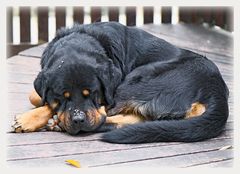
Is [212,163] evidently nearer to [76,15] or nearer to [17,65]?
[17,65]

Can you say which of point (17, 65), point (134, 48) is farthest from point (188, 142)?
point (17, 65)

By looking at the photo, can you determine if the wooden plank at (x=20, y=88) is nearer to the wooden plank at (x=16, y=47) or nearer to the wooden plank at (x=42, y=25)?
the wooden plank at (x=16, y=47)

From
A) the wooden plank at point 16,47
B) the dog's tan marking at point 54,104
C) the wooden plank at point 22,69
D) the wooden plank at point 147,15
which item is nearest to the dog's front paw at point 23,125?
the dog's tan marking at point 54,104

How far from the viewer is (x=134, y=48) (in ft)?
12.9

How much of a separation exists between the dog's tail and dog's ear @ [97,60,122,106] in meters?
0.38

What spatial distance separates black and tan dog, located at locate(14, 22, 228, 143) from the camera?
318cm

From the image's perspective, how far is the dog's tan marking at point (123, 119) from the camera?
343cm

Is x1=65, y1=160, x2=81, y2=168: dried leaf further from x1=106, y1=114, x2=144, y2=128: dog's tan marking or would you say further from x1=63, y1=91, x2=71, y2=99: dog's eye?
x1=106, y1=114, x2=144, y2=128: dog's tan marking

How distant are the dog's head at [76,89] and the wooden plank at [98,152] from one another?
0.69 ft

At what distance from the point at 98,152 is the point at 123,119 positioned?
68cm

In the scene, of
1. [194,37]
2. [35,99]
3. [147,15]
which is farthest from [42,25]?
[35,99]

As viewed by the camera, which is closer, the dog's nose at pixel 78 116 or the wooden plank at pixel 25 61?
the dog's nose at pixel 78 116

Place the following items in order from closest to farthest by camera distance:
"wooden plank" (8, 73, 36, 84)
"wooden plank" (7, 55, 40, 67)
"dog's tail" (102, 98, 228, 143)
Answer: "dog's tail" (102, 98, 228, 143)
"wooden plank" (8, 73, 36, 84)
"wooden plank" (7, 55, 40, 67)

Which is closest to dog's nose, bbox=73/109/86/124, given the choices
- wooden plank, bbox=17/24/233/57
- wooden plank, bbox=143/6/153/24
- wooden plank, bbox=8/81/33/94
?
wooden plank, bbox=8/81/33/94
